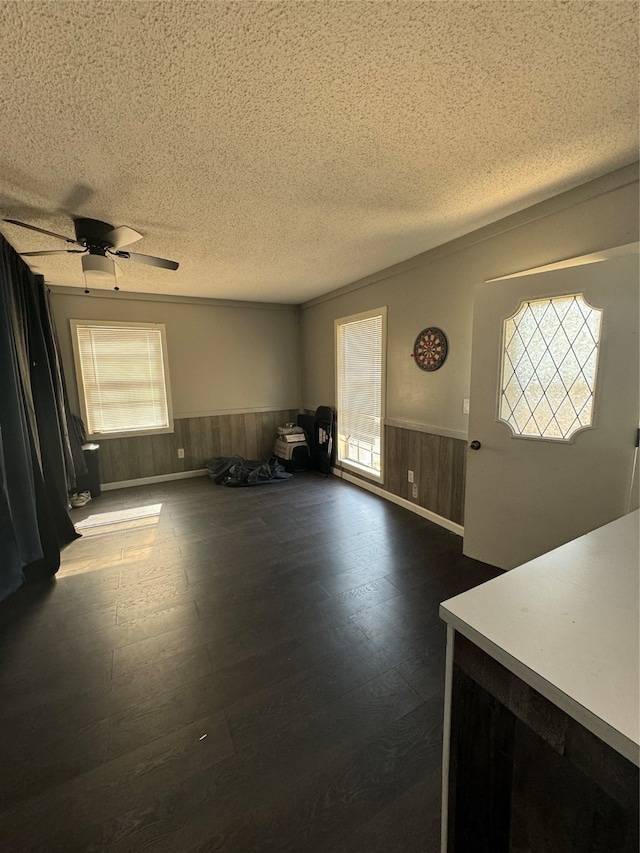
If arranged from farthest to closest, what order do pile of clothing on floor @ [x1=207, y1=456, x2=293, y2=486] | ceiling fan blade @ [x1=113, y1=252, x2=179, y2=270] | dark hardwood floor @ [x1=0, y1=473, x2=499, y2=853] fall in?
1. pile of clothing on floor @ [x1=207, y1=456, x2=293, y2=486]
2. ceiling fan blade @ [x1=113, y1=252, x2=179, y2=270]
3. dark hardwood floor @ [x1=0, y1=473, x2=499, y2=853]

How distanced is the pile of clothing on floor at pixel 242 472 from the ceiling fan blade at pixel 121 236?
115 inches

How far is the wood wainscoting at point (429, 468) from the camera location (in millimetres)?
3076

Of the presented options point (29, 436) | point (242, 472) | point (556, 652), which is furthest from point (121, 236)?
point (242, 472)

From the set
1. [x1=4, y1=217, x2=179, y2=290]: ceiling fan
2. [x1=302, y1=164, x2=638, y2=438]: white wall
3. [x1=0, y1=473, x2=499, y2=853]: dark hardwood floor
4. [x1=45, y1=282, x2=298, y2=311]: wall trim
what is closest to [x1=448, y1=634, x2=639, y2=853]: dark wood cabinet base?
[x1=0, y1=473, x2=499, y2=853]: dark hardwood floor

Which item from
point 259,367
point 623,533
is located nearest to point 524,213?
point 623,533

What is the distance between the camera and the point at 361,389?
14.0 feet

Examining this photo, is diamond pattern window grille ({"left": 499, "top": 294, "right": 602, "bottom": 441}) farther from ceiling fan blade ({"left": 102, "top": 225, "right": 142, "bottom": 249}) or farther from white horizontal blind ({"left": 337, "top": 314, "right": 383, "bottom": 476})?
ceiling fan blade ({"left": 102, "top": 225, "right": 142, "bottom": 249})

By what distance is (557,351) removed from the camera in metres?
2.12

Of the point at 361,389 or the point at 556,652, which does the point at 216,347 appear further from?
the point at 556,652

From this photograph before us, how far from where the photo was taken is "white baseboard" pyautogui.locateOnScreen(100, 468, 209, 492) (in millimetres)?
4406

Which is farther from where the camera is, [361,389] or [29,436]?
[361,389]

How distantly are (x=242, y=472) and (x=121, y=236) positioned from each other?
9.95 feet

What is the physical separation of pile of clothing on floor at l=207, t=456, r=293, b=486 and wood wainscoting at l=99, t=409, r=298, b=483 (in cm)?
26

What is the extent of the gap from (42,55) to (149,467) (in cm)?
419
